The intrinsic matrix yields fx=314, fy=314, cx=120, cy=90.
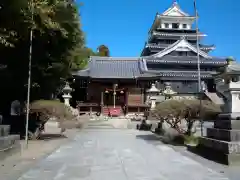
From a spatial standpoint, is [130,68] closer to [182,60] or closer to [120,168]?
[182,60]

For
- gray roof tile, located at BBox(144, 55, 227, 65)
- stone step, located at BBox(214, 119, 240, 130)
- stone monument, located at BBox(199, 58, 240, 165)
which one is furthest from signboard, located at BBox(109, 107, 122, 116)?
stone step, located at BBox(214, 119, 240, 130)

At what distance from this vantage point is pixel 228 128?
10.0 meters

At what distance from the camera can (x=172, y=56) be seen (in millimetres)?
50594

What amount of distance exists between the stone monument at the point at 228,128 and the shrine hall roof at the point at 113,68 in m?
27.7

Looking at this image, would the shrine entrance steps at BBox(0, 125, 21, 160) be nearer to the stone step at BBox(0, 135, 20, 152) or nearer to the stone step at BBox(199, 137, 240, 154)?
the stone step at BBox(0, 135, 20, 152)

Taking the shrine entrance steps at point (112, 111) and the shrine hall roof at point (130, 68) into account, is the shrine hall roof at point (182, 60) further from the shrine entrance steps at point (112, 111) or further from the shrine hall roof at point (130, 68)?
the shrine entrance steps at point (112, 111)

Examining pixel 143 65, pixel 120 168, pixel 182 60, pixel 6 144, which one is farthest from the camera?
pixel 182 60

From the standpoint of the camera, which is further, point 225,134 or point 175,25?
point 175,25

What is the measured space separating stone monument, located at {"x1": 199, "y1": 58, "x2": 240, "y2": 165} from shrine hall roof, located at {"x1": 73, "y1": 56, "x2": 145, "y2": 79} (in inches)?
1091

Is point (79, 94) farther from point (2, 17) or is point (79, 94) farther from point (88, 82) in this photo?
point (2, 17)

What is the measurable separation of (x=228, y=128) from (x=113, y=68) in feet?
111

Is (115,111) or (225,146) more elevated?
(115,111)

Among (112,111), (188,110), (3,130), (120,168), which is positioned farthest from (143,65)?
(120,168)

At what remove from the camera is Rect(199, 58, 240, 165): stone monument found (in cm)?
909
